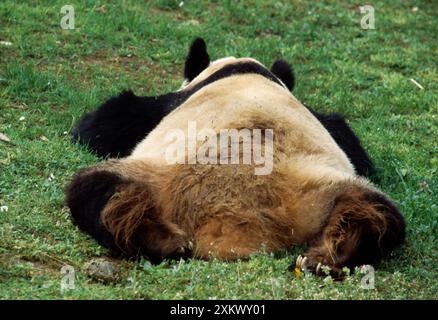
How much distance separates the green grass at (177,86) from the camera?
4875 mm

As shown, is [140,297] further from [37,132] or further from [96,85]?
[96,85]

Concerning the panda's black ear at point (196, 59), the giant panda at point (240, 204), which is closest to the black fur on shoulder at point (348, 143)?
the panda's black ear at point (196, 59)

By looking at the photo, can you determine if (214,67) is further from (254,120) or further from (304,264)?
(304,264)

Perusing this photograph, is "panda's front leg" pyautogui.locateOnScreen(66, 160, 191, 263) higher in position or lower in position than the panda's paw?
higher

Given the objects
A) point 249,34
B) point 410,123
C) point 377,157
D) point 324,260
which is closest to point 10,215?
point 324,260

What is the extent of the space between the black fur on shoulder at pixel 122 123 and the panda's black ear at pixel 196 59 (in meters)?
0.36

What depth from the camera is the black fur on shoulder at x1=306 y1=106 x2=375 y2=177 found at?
280 inches

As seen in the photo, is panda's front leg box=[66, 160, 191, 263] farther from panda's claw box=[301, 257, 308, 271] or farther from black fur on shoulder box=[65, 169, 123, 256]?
panda's claw box=[301, 257, 308, 271]

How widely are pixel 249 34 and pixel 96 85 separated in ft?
9.18

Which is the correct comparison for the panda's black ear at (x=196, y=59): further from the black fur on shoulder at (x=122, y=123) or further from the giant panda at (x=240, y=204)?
the giant panda at (x=240, y=204)

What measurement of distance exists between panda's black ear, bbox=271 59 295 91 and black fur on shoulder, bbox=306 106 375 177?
0.52 m

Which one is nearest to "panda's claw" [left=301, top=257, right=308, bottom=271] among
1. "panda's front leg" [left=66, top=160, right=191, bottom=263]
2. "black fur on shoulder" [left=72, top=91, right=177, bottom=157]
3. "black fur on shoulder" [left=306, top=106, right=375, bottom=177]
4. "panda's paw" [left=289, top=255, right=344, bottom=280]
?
"panda's paw" [left=289, top=255, right=344, bottom=280]

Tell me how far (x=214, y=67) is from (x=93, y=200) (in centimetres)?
211
